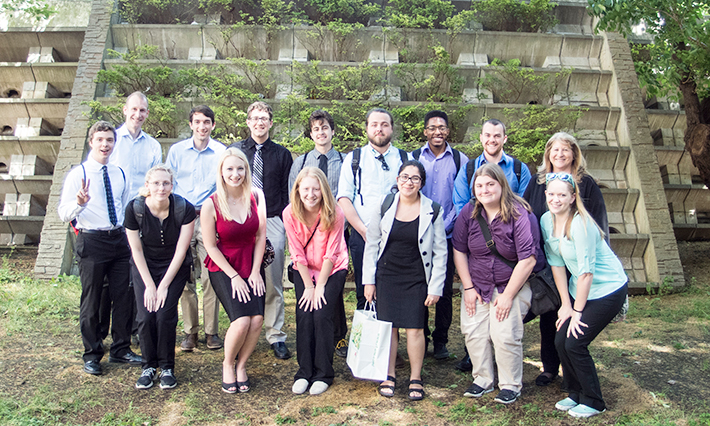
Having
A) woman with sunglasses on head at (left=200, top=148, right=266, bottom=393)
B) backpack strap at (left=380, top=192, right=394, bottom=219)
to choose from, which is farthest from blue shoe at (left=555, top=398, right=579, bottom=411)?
woman with sunglasses on head at (left=200, top=148, right=266, bottom=393)

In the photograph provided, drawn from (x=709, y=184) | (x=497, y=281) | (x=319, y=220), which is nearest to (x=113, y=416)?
(x=319, y=220)

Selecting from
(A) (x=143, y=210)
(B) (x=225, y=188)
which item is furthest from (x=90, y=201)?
(B) (x=225, y=188)

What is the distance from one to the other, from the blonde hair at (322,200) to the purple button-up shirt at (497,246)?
3.50ft

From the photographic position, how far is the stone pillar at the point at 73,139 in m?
7.40

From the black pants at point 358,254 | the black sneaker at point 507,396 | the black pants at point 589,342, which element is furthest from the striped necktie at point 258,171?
the black pants at point 589,342

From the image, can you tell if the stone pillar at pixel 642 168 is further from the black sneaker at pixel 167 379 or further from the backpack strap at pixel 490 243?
the black sneaker at pixel 167 379

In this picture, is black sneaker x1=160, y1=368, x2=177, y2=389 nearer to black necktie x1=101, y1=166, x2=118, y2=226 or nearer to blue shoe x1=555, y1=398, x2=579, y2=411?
black necktie x1=101, y1=166, x2=118, y2=226

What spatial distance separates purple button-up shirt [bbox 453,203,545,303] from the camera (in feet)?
12.8

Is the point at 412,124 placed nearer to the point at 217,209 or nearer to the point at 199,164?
the point at 199,164

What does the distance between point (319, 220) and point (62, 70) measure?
7631mm

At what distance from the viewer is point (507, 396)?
391 centimetres

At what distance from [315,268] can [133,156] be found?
2226 millimetres

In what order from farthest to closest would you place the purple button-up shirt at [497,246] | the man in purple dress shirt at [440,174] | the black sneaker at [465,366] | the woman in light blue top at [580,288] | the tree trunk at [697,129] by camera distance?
the tree trunk at [697,129] → the man in purple dress shirt at [440,174] → the black sneaker at [465,366] → the purple button-up shirt at [497,246] → the woman in light blue top at [580,288]

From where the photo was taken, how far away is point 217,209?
4.17 m
